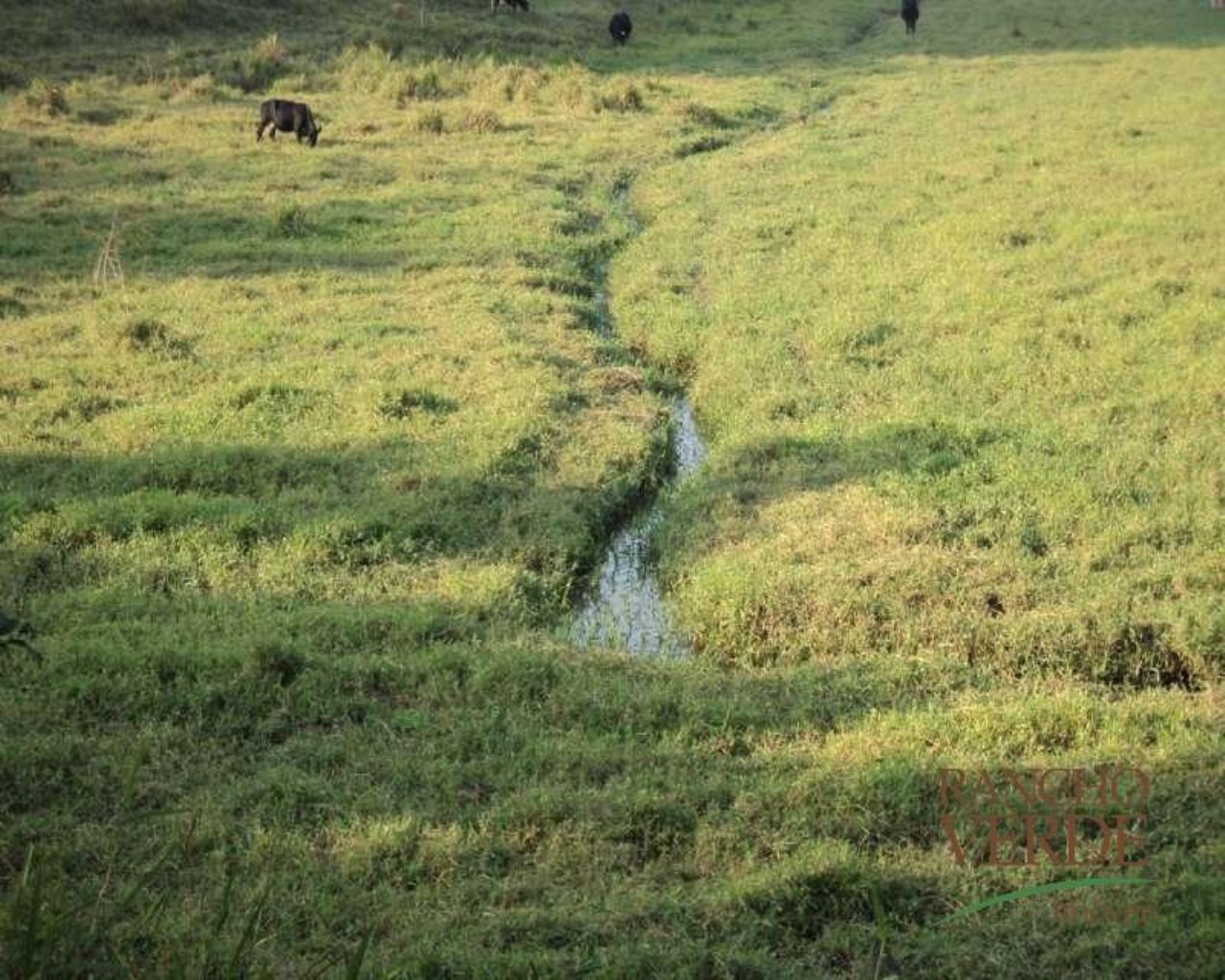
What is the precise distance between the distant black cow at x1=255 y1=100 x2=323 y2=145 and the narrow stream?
1056 cm

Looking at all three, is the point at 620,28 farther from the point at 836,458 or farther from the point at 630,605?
the point at 630,605

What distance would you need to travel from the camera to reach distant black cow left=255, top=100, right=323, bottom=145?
1755cm

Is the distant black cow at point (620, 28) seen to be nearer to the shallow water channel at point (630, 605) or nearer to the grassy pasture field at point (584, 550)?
the grassy pasture field at point (584, 550)

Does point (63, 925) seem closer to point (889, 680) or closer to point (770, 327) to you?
point (889, 680)

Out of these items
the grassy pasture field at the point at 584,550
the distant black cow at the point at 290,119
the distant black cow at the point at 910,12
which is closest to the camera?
the grassy pasture field at the point at 584,550

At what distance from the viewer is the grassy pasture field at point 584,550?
4422mm

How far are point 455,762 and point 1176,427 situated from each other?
18.0 ft

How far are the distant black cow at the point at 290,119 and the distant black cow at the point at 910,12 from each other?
17154mm

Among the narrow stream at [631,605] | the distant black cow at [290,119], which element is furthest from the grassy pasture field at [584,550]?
the distant black cow at [290,119]

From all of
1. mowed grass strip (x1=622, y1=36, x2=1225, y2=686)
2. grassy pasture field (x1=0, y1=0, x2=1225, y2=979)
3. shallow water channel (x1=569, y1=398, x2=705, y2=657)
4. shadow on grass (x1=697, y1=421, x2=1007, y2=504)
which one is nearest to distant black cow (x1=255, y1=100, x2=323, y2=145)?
grassy pasture field (x1=0, y1=0, x2=1225, y2=979)

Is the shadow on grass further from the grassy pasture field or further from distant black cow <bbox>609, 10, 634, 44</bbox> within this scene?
distant black cow <bbox>609, 10, 634, 44</bbox>

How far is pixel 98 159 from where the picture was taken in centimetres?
1638

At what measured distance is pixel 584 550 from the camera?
765cm

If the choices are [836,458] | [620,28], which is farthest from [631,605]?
[620,28]
